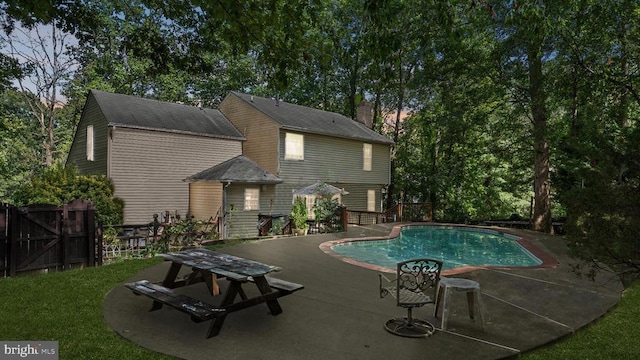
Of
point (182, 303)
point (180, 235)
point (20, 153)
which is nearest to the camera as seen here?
point (182, 303)

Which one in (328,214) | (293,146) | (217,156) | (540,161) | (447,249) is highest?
(293,146)

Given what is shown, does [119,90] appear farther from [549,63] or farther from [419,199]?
→ [549,63]

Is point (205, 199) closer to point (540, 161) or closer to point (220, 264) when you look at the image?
point (220, 264)

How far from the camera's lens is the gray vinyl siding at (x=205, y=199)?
18.7 meters

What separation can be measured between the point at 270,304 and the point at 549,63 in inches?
849

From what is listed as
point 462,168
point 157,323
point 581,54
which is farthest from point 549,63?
point 157,323

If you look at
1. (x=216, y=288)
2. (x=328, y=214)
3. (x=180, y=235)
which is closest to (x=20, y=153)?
(x=180, y=235)

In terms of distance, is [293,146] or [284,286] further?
[293,146]

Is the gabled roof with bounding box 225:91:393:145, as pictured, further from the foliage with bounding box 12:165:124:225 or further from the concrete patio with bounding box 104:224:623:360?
the concrete patio with bounding box 104:224:623:360

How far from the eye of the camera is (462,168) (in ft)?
85.1

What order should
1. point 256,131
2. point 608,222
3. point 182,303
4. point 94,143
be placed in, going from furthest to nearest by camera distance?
point 256,131 < point 94,143 < point 182,303 < point 608,222

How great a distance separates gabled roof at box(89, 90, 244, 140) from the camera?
18.0 metres

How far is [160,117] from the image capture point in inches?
773

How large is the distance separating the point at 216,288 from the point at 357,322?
2486 mm
